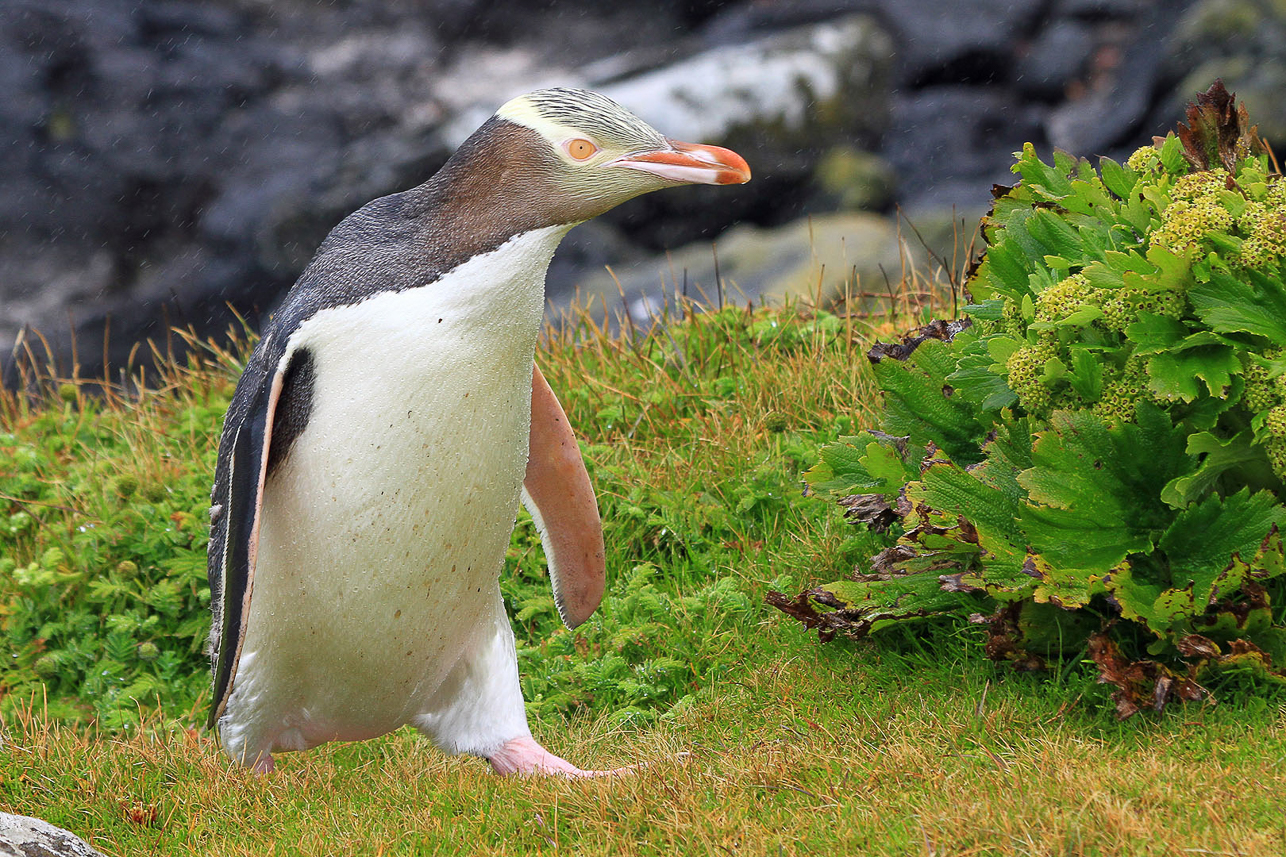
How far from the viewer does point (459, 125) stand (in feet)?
42.3

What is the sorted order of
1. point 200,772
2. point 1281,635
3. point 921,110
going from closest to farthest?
point 1281,635
point 200,772
point 921,110

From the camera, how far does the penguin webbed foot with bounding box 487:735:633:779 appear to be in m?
3.29

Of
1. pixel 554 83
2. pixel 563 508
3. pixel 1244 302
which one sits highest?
pixel 1244 302

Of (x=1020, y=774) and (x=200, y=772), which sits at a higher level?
(x=1020, y=774)

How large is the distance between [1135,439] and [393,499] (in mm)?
1749

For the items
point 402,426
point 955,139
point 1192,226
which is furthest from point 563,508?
point 955,139

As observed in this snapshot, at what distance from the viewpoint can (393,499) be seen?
3072 mm

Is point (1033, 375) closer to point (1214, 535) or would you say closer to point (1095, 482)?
point (1095, 482)

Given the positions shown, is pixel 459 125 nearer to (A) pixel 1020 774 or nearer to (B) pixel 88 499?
(B) pixel 88 499

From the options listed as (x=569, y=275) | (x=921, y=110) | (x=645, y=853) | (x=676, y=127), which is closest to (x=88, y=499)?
(x=645, y=853)

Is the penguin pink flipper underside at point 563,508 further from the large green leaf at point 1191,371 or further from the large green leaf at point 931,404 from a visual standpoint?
the large green leaf at point 1191,371

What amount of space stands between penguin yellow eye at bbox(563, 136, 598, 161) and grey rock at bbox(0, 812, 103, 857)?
182cm

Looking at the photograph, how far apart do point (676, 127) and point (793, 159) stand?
1.18 m

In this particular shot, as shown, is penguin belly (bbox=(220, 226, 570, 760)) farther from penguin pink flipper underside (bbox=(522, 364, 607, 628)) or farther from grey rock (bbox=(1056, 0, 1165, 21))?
grey rock (bbox=(1056, 0, 1165, 21))
